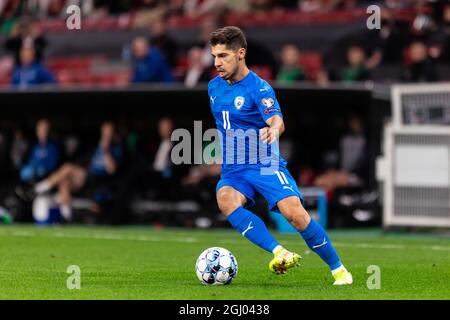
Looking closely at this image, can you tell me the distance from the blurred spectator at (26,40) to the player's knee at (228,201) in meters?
12.0

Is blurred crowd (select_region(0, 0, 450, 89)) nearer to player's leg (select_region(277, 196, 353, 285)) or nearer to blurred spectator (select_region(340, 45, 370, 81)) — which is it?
blurred spectator (select_region(340, 45, 370, 81))

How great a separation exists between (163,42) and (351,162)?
4.01 m

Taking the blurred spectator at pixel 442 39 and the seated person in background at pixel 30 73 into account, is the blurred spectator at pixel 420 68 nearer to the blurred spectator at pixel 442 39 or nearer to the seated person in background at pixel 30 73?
the blurred spectator at pixel 442 39

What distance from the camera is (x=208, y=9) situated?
2333cm

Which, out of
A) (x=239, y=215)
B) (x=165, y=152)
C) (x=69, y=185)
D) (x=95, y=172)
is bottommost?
(x=69, y=185)

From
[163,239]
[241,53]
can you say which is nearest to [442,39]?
[163,239]

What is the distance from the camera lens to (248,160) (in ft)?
34.0

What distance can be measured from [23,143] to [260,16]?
17.6 feet

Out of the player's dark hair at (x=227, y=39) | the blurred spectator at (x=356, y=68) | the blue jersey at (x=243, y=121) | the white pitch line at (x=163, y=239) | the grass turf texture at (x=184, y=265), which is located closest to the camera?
the grass turf texture at (x=184, y=265)

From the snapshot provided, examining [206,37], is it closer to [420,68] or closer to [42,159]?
[42,159]

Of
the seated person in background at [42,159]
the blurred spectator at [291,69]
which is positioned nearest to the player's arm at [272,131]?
the blurred spectator at [291,69]

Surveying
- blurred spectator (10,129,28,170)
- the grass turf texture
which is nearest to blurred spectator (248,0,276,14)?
the grass turf texture

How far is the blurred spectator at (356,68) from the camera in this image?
1908 centimetres

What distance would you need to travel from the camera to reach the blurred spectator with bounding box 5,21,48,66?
863 inches
